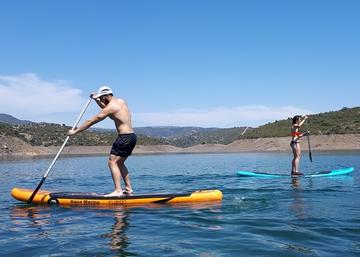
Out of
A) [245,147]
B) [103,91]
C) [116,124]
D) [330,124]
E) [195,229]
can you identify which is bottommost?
[245,147]

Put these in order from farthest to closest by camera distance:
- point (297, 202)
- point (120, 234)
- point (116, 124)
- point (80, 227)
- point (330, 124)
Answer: point (330, 124) < point (116, 124) < point (297, 202) < point (80, 227) < point (120, 234)

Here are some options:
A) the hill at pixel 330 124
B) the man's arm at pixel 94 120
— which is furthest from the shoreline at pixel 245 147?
the man's arm at pixel 94 120

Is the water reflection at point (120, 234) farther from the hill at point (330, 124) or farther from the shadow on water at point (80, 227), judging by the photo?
the hill at point (330, 124)

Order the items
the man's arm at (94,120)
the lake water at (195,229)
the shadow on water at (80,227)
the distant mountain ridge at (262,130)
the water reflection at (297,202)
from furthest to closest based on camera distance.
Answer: the distant mountain ridge at (262,130)
the man's arm at (94,120)
the water reflection at (297,202)
the shadow on water at (80,227)
the lake water at (195,229)

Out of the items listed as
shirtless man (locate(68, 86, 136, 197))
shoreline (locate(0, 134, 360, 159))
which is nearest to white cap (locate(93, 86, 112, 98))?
shirtless man (locate(68, 86, 136, 197))

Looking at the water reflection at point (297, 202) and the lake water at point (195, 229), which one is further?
the water reflection at point (297, 202)

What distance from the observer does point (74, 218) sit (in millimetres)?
11125

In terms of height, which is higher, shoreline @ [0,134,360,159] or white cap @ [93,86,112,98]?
white cap @ [93,86,112,98]

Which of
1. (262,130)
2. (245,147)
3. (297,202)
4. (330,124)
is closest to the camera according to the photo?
(297,202)

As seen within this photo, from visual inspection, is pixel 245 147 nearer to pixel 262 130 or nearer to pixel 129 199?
pixel 262 130

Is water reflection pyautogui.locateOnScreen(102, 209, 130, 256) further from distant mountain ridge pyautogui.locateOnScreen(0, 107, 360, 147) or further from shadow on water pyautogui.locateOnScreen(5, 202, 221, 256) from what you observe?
distant mountain ridge pyautogui.locateOnScreen(0, 107, 360, 147)

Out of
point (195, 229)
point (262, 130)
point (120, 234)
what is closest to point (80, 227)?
point (120, 234)

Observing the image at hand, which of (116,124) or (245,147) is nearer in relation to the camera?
(116,124)

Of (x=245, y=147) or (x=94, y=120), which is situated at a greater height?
(x=94, y=120)
